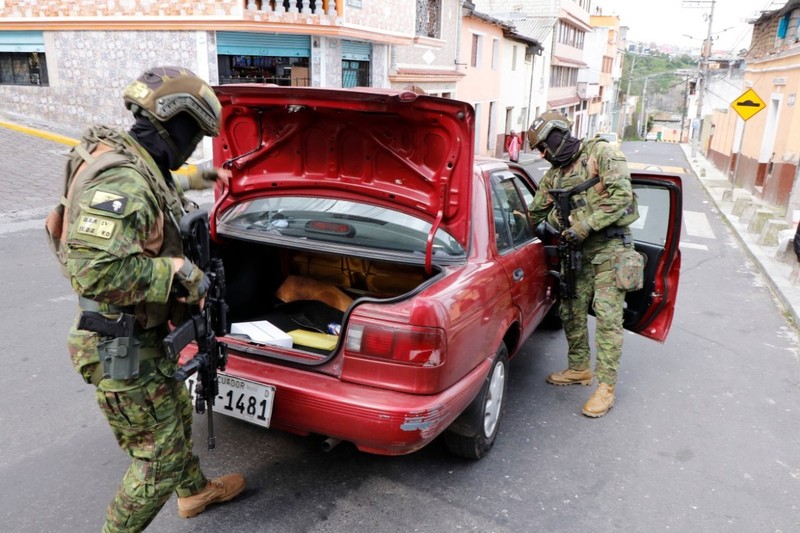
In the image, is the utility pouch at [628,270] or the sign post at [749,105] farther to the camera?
the sign post at [749,105]

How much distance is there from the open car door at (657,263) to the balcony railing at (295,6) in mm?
11001

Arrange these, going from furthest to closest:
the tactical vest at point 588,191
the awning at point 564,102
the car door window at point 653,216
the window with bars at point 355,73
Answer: the awning at point 564,102 < the window with bars at point 355,73 < the car door window at point 653,216 < the tactical vest at point 588,191

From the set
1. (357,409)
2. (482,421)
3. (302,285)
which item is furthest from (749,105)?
(357,409)

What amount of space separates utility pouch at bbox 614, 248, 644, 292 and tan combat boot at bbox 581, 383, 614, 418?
671 millimetres

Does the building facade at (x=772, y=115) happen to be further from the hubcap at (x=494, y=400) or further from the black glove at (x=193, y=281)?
the black glove at (x=193, y=281)

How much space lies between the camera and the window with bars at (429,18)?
2009cm

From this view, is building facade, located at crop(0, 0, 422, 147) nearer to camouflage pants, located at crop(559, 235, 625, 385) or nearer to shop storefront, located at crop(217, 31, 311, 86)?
shop storefront, located at crop(217, 31, 311, 86)

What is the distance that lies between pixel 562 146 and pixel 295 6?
38.0 ft

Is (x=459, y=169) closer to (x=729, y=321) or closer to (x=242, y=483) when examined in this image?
(x=242, y=483)

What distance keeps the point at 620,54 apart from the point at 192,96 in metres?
76.3

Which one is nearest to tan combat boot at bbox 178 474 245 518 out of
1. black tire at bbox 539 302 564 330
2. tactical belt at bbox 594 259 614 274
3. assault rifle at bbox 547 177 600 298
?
assault rifle at bbox 547 177 600 298

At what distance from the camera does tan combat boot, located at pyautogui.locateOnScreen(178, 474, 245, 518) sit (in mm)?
2697

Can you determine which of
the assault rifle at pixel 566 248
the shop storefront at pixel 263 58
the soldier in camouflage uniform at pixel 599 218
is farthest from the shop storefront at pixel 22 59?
the assault rifle at pixel 566 248

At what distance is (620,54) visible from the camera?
69.9 m
